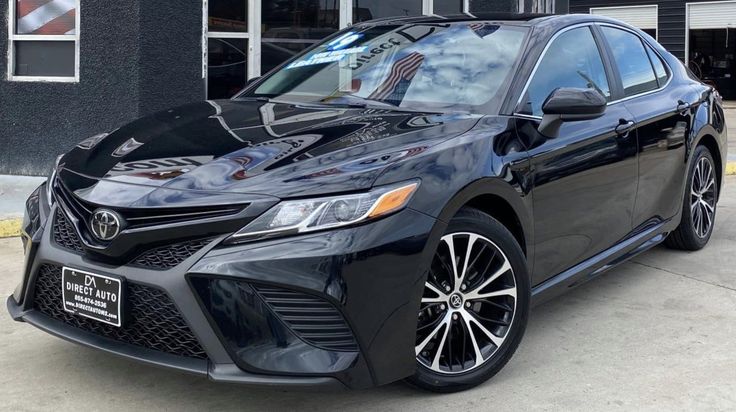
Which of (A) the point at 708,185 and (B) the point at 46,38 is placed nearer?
(A) the point at 708,185

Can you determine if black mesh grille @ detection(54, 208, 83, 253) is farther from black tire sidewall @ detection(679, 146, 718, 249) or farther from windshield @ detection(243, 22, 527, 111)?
black tire sidewall @ detection(679, 146, 718, 249)

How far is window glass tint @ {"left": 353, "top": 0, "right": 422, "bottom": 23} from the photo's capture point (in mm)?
9859

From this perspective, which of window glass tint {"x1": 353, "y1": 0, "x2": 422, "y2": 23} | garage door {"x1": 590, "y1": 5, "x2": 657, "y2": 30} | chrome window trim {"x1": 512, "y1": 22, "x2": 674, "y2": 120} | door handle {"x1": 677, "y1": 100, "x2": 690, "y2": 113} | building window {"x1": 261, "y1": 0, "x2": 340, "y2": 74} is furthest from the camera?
garage door {"x1": 590, "y1": 5, "x2": 657, "y2": 30}

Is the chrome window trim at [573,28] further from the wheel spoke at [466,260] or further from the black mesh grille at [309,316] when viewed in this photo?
the black mesh grille at [309,316]

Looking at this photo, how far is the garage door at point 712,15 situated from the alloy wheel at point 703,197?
2179cm

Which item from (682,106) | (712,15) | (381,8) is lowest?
(682,106)

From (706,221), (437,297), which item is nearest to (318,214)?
(437,297)

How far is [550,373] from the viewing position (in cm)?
350

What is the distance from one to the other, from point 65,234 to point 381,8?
25.1ft

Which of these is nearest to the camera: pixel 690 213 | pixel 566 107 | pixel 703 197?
pixel 566 107

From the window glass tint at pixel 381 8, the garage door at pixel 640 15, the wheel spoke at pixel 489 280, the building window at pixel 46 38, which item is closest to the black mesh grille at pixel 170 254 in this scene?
the wheel spoke at pixel 489 280

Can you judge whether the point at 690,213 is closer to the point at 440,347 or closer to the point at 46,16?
the point at 440,347

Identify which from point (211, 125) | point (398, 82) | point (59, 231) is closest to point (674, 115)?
point (398, 82)

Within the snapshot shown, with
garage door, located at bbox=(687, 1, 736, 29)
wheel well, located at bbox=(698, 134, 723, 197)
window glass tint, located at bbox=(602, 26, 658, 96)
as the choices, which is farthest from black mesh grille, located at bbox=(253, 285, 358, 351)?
garage door, located at bbox=(687, 1, 736, 29)
